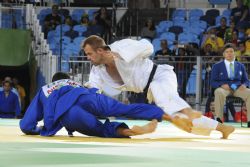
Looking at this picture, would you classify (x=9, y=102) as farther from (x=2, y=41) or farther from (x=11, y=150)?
(x=11, y=150)

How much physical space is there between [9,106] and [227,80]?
16.5 ft

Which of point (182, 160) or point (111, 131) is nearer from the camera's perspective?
point (182, 160)

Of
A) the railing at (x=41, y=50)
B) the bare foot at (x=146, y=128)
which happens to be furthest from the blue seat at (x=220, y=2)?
the bare foot at (x=146, y=128)

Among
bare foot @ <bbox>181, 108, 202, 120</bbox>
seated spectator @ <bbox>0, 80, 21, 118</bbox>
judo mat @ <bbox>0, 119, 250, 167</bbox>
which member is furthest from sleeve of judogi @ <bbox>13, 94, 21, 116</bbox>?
judo mat @ <bbox>0, 119, 250, 167</bbox>

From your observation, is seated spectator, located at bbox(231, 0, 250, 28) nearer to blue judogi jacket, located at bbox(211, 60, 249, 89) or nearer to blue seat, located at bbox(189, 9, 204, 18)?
blue seat, located at bbox(189, 9, 204, 18)

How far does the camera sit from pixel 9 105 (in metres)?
17.1

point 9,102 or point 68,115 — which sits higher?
point 68,115

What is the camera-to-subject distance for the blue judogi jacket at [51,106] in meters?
7.81

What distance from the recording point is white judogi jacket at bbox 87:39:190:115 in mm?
8086

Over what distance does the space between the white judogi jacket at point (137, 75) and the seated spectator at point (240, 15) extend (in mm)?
12402

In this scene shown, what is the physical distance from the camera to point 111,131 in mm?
7852

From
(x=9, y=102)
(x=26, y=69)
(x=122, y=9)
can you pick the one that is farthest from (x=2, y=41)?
(x=122, y=9)

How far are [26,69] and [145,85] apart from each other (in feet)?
38.0

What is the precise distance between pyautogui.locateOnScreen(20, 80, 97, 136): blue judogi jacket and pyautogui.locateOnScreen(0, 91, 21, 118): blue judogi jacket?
891 centimetres
